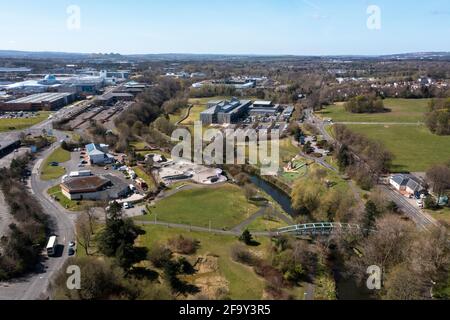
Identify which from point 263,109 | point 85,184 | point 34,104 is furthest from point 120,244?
point 34,104

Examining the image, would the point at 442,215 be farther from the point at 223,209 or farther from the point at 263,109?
the point at 263,109

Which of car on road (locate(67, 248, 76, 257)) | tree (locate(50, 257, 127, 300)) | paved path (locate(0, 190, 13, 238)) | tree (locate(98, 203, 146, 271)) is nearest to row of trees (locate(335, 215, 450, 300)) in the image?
tree (locate(98, 203, 146, 271))

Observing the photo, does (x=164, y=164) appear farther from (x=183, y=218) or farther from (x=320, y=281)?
(x=320, y=281)

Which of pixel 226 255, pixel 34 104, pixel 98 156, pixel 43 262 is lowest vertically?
pixel 226 255

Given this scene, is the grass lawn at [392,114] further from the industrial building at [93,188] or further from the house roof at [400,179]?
the industrial building at [93,188]

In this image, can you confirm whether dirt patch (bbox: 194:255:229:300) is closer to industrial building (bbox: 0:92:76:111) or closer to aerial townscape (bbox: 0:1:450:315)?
aerial townscape (bbox: 0:1:450:315)
